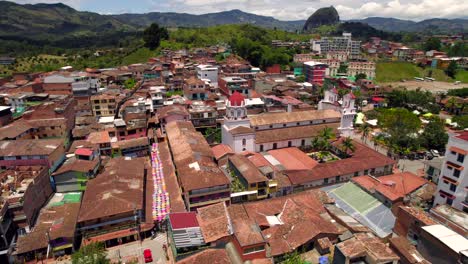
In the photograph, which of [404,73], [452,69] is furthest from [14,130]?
[452,69]

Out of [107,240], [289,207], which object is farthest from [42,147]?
[289,207]

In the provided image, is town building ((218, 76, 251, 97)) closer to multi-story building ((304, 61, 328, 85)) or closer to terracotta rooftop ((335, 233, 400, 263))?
multi-story building ((304, 61, 328, 85))

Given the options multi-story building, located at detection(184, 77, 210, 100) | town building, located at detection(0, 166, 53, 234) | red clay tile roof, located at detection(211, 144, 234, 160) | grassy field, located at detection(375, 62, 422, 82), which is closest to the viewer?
town building, located at detection(0, 166, 53, 234)

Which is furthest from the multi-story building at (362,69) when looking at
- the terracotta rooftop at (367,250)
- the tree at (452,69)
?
the terracotta rooftop at (367,250)

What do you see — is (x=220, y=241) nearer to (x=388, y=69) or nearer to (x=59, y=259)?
(x=59, y=259)

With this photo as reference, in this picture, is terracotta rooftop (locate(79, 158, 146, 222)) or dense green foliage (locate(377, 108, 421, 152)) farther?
dense green foliage (locate(377, 108, 421, 152))

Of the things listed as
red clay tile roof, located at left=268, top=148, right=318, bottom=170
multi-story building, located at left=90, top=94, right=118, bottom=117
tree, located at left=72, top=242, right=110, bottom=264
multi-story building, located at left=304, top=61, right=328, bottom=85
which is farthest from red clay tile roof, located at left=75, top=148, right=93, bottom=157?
Answer: multi-story building, located at left=304, top=61, right=328, bottom=85

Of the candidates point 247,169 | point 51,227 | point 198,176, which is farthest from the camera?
point 247,169

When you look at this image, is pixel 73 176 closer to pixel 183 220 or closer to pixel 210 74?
pixel 183 220

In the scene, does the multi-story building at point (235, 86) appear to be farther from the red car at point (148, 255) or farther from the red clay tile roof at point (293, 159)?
the red car at point (148, 255)
